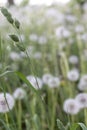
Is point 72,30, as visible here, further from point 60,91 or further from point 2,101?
point 2,101

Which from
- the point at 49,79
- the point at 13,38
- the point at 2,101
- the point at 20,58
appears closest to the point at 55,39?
the point at 20,58

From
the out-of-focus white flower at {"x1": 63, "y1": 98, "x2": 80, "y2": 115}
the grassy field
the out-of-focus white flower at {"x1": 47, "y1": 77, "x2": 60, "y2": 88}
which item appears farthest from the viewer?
the out-of-focus white flower at {"x1": 47, "y1": 77, "x2": 60, "y2": 88}

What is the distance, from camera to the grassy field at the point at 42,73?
96 centimetres

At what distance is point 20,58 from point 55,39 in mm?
374

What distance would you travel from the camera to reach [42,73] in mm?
2305

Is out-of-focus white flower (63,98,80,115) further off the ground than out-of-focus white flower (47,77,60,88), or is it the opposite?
out-of-focus white flower (47,77,60,88)

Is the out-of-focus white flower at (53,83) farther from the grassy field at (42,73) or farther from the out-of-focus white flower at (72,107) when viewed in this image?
the out-of-focus white flower at (72,107)

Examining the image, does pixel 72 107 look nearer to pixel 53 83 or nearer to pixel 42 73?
pixel 53 83

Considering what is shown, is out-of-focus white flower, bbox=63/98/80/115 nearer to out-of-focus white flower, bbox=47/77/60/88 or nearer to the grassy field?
the grassy field

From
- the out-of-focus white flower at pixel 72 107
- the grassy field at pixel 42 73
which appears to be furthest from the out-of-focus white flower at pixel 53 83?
the out-of-focus white flower at pixel 72 107

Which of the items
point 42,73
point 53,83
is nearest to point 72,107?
point 53,83

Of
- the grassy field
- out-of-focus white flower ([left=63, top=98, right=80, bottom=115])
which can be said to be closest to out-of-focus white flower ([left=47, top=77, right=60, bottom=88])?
the grassy field

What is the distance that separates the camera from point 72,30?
354 centimetres

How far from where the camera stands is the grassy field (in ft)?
3.14
